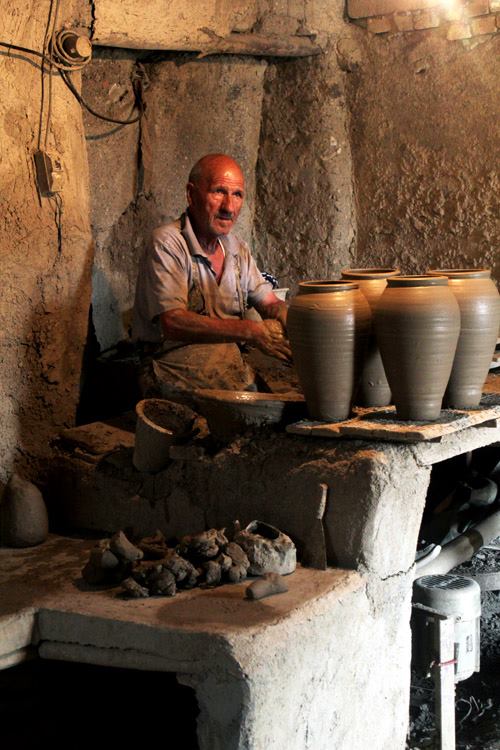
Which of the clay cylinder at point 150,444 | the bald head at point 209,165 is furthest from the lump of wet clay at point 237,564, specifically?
the bald head at point 209,165

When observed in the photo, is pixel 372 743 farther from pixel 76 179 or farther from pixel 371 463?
pixel 76 179

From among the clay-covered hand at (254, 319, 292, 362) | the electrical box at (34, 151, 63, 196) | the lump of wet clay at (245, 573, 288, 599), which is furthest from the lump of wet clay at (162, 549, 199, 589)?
the electrical box at (34, 151, 63, 196)

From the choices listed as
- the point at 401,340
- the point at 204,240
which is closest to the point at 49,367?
the point at 204,240

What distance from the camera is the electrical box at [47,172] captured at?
168 inches

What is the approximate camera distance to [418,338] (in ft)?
10.8

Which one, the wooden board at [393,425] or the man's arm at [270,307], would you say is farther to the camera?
the man's arm at [270,307]

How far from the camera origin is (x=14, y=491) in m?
3.96

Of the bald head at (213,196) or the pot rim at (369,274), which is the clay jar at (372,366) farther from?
the bald head at (213,196)

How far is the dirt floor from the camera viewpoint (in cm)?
405

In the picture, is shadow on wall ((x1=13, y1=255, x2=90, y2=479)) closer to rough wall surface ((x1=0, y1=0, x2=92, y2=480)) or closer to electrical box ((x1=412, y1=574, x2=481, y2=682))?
rough wall surface ((x1=0, y1=0, x2=92, y2=480))

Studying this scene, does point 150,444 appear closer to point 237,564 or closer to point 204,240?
point 237,564

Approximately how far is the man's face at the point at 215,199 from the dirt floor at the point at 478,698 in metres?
2.07

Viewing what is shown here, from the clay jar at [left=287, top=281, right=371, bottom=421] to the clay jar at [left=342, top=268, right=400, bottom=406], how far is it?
0.10m

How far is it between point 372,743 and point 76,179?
2766 mm
